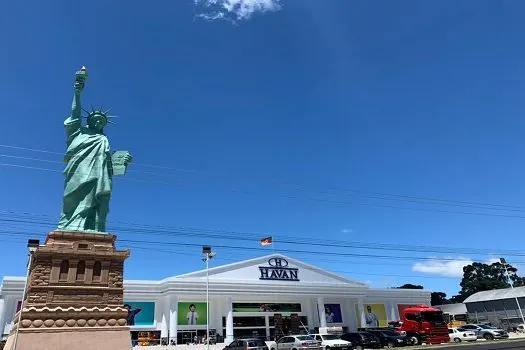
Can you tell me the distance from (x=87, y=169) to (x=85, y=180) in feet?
2.75

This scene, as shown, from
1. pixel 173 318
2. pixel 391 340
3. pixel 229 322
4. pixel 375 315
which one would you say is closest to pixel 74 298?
pixel 173 318

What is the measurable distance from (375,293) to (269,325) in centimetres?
1602

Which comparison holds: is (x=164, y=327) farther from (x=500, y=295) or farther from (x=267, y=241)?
(x=500, y=295)

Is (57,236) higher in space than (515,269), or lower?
lower

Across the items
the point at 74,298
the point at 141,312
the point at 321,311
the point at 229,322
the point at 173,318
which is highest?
the point at 141,312

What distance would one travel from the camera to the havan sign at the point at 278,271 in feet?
159

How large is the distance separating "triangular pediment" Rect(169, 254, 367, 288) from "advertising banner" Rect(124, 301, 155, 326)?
3765 mm

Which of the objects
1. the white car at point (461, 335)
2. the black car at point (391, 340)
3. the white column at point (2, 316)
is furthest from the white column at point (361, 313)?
the white column at point (2, 316)

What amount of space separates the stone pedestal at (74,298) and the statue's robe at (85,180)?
4.67ft

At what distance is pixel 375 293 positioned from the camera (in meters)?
54.8

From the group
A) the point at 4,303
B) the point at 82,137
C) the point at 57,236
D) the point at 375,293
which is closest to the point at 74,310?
the point at 57,236

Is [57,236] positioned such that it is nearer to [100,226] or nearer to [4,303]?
[100,226]

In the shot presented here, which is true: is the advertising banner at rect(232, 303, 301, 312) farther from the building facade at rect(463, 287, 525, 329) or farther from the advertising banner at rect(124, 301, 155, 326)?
the building facade at rect(463, 287, 525, 329)

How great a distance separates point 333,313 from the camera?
50.9 metres
